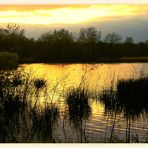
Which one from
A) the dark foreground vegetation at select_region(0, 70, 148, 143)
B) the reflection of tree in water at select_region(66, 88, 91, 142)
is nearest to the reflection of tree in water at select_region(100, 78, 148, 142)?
the dark foreground vegetation at select_region(0, 70, 148, 143)

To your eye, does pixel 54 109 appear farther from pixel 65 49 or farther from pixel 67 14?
pixel 67 14

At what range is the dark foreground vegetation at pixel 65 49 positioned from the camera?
28281 mm

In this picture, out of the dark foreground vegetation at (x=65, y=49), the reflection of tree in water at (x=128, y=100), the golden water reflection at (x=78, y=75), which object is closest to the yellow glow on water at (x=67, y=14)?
the dark foreground vegetation at (x=65, y=49)

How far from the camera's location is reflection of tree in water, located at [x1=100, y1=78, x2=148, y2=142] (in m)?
28.3

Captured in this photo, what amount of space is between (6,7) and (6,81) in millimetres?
507

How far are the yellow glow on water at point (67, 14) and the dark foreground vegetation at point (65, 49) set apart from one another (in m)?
0.07

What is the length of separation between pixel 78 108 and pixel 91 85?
181 millimetres

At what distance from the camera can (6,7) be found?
28.3 meters

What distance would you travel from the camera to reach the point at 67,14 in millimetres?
28297

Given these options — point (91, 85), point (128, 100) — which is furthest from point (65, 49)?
point (128, 100)

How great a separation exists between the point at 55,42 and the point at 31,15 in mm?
251

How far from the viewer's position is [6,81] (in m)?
28.3

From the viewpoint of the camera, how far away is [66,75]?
92.8ft
